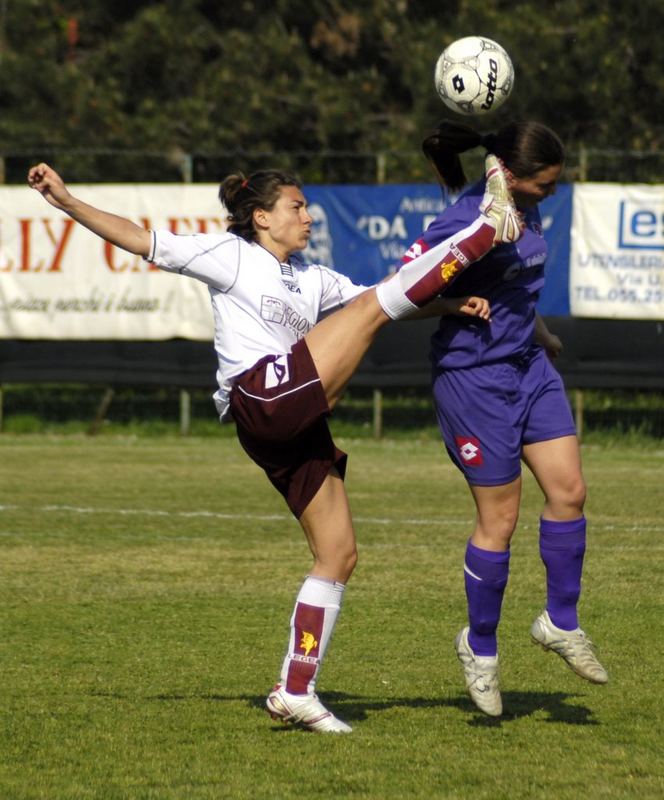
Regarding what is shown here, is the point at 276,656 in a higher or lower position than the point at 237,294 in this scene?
lower

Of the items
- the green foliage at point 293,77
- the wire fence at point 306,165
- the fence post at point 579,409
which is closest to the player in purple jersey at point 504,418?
the fence post at point 579,409

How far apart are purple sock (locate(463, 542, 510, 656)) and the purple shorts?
0.88 feet

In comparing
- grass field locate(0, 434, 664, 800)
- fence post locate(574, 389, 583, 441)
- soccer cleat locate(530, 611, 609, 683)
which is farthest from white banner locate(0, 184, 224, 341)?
soccer cleat locate(530, 611, 609, 683)

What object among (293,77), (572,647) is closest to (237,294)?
(572,647)

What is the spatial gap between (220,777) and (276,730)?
69 centimetres

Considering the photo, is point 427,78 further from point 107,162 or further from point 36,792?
point 36,792

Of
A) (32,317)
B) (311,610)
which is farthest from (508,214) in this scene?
(32,317)

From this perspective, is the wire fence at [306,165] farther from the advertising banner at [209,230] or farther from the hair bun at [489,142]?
the hair bun at [489,142]

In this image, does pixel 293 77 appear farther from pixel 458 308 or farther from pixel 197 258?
pixel 458 308

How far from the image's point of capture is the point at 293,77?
2259cm

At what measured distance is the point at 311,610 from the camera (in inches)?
215

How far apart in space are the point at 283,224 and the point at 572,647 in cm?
176

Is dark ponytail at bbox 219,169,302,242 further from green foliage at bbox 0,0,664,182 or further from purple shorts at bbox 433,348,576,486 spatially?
green foliage at bbox 0,0,664,182

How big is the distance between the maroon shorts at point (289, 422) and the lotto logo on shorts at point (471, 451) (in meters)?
0.42
